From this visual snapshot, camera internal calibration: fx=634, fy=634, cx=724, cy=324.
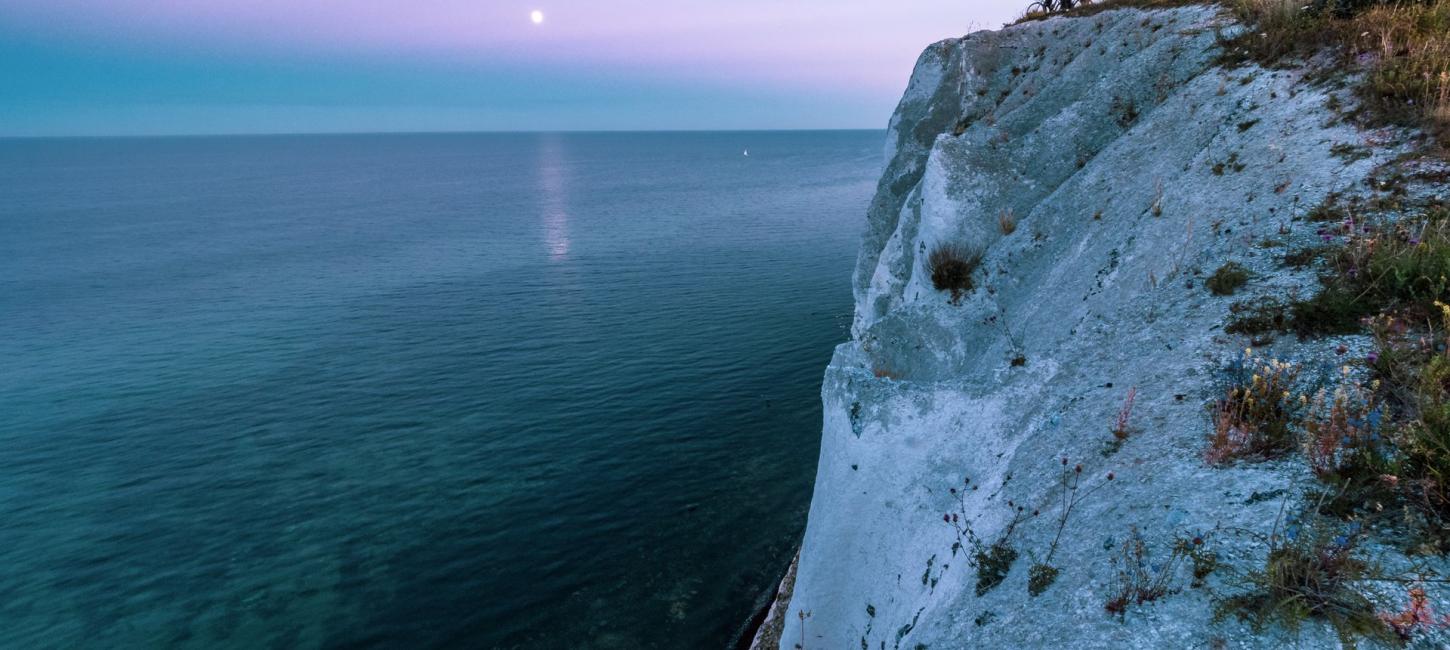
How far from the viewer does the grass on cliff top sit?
10.2 m

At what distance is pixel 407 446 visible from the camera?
3381cm

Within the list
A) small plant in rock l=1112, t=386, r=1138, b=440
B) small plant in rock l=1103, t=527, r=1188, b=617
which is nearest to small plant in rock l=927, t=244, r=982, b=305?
small plant in rock l=1112, t=386, r=1138, b=440

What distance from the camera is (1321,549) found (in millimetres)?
4945

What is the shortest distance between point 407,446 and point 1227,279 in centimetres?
3531

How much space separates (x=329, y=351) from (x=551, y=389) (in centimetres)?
1988

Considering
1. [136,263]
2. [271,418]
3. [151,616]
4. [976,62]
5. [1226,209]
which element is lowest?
[151,616]

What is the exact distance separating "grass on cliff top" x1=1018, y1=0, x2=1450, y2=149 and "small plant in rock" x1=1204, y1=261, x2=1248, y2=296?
12.1 feet

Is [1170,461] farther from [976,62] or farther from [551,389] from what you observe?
[551,389]

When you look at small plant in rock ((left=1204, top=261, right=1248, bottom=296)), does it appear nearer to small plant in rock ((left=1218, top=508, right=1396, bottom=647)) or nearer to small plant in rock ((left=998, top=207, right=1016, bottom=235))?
small plant in rock ((left=1218, top=508, right=1396, bottom=647))

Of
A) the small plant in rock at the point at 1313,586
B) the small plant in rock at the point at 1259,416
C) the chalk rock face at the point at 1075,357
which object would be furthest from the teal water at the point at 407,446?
the small plant in rock at the point at 1313,586

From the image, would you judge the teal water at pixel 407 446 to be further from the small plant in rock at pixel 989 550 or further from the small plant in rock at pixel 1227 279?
the small plant in rock at pixel 1227 279

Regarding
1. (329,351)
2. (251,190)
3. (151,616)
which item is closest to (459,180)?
(251,190)

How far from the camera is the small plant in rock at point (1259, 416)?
6.39 m

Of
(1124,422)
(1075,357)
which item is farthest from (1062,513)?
(1075,357)
